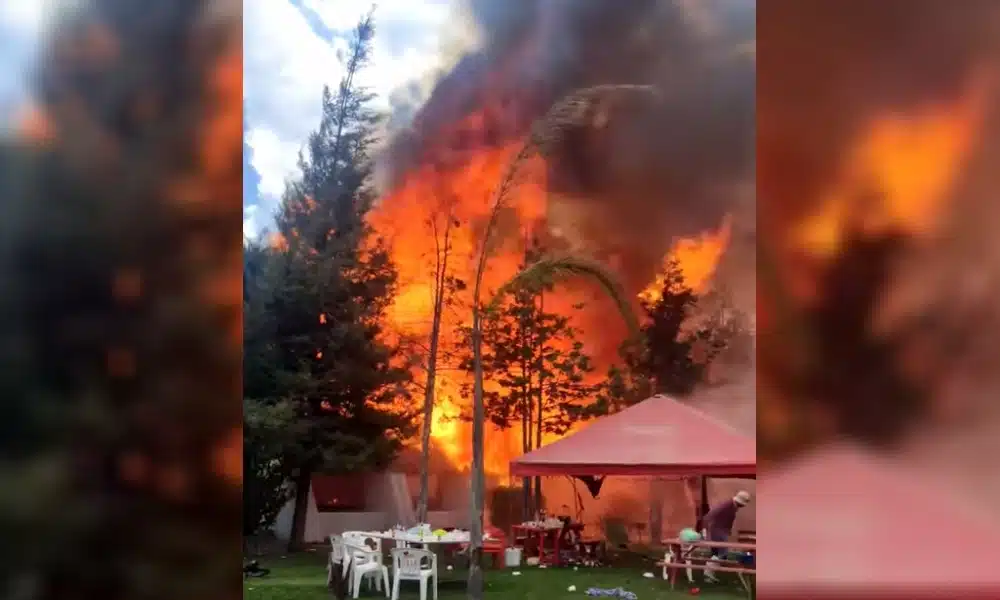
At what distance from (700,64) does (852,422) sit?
410 centimetres

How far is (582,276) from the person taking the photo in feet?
18.4

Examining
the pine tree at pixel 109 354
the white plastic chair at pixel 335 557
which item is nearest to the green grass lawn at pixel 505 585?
the white plastic chair at pixel 335 557

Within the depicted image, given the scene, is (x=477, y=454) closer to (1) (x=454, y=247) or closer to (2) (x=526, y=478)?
(2) (x=526, y=478)

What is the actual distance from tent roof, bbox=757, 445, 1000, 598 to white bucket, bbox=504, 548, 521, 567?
14.0ft

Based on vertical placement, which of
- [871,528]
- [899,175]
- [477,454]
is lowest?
[477,454]

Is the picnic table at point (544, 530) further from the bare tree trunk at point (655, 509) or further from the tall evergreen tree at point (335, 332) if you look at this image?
the tall evergreen tree at point (335, 332)

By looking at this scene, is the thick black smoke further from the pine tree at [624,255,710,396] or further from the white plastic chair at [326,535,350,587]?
the white plastic chair at [326,535,350,587]

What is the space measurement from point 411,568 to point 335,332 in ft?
5.40

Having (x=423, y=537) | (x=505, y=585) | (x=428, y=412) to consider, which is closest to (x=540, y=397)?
(x=428, y=412)

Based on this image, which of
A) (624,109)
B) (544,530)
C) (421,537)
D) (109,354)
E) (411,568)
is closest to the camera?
(109,354)

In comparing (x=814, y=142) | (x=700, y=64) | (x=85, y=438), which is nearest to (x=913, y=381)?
(x=814, y=142)

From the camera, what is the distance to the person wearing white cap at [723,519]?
5281mm

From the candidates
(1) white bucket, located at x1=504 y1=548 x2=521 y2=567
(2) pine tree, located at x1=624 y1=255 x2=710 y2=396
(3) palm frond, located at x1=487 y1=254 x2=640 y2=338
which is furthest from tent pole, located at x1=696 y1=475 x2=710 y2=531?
(1) white bucket, located at x1=504 y1=548 x2=521 y2=567

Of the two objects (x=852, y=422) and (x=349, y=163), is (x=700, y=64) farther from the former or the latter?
(x=852, y=422)
